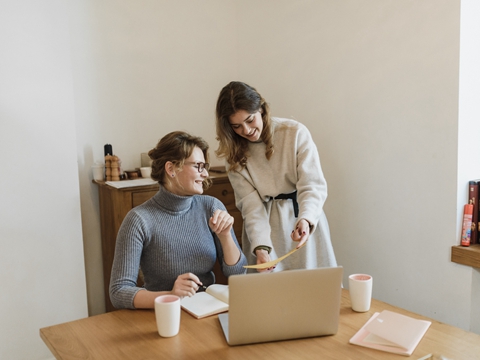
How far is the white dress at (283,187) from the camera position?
2000 millimetres

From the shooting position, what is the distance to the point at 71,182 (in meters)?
2.40

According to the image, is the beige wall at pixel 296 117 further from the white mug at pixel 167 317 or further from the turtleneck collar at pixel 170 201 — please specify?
the white mug at pixel 167 317

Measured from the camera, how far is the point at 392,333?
118 cm

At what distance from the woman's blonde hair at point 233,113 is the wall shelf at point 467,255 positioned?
0.94 metres

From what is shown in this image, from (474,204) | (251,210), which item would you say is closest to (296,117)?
(251,210)

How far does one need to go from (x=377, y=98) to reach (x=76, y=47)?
1.67 m

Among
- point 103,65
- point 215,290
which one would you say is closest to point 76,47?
point 103,65

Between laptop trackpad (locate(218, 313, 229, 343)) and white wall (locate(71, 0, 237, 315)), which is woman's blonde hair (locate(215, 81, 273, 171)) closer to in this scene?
laptop trackpad (locate(218, 313, 229, 343))

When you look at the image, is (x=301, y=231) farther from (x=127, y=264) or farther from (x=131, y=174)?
(x=131, y=174)

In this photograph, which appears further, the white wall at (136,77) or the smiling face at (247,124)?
the white wall at (136,77)

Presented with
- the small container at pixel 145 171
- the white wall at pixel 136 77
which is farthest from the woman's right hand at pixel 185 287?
the white wall at pixel 136 77

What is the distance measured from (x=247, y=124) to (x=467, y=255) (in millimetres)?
1114

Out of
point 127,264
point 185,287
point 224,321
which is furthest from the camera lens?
point 127,264

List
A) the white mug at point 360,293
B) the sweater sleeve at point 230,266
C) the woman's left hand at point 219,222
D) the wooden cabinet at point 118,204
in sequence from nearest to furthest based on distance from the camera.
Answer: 1. the white mug at point 360,293
2. the woman's left hand at point 219,222
3. the sweater sleeve at point 230,266
4. the wooden cabinet at point 118,204
